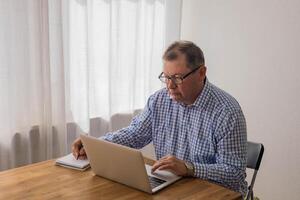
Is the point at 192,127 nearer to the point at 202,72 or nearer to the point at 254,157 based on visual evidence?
the point at 202,72

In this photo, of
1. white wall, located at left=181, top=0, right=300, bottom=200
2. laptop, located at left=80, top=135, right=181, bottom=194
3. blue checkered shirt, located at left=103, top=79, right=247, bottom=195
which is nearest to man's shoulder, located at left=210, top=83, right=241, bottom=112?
blue checkered shirt, located at left=103, top=79, right=247, bottom=195

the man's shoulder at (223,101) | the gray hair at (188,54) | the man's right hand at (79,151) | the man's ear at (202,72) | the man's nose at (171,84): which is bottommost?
the man's right hand at (79,151)

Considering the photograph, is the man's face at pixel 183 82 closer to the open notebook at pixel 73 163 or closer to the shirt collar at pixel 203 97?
the shirt collar at pixel 203 97

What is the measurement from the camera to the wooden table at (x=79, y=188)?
1.44 meters

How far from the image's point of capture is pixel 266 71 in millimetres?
2727

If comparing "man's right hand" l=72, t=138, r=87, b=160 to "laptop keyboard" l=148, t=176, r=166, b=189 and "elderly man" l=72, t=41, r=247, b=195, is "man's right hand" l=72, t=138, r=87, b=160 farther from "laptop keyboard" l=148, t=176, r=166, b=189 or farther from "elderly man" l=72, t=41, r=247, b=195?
"laptop keyboard" l=148, t=176, r=166, b=189

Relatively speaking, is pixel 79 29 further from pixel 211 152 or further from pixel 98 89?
pixel 211 152

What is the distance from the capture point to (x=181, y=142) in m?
1.93

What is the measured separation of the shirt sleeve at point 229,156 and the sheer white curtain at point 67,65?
119cm

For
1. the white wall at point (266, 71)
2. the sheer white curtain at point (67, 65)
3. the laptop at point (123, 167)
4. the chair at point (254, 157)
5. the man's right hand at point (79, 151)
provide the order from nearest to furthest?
the laptop at point (123, 167)
the man's right hand at point (79, 151)
the chair at point (254, 157)
the sheer white curtain at point (67, 65)
the white wall at point (266, 71)

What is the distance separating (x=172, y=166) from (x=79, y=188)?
0.39m

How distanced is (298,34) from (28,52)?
175 cm

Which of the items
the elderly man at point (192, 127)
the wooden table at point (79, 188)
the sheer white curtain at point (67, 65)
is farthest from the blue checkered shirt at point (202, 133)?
the sheer white curtain at point (67, 65)

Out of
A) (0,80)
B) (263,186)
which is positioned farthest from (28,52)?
(263,186)
